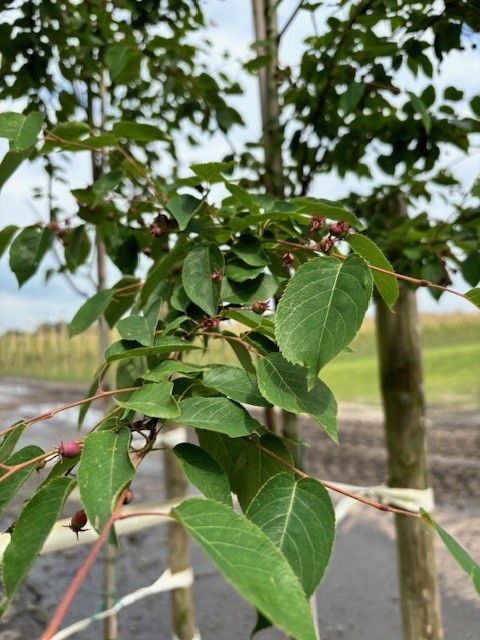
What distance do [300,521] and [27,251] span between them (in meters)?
0.58

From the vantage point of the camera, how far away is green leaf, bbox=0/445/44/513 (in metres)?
0.43

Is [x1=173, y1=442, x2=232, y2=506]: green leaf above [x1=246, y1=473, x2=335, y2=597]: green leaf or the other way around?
above

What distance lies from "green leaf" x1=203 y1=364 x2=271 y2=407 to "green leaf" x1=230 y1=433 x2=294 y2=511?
1.9 inches

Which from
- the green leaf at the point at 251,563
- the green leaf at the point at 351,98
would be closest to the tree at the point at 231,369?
the green leaf at the point at 251,563

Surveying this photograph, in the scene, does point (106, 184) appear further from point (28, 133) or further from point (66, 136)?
point (28, 133)

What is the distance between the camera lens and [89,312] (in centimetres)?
71

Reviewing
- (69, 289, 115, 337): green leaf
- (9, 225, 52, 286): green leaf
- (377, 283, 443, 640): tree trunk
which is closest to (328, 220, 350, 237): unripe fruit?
(69, 289, 115, 337): green leaf

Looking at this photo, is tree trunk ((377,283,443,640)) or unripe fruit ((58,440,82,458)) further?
tree trunk ((377,283,443,640))

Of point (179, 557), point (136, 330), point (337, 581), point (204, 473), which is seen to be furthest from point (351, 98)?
point (337, 581)

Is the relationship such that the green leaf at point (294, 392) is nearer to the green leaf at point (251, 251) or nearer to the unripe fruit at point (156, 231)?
the green leaf at point (251, 251)

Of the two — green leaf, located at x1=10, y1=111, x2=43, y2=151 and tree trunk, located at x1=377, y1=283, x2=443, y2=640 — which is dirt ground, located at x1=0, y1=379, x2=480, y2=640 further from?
green leaf, located at x1=10, y1=111, x2=43, y2=151

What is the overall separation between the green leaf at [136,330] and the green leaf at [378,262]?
8.0 inches

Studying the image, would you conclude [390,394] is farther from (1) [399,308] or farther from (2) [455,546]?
(2) [455,546]

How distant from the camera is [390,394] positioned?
151 centimetres
